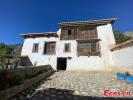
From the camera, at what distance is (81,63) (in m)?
20.0

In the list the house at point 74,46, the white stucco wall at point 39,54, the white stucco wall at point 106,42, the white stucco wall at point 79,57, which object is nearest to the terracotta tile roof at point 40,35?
the house at point 74,46

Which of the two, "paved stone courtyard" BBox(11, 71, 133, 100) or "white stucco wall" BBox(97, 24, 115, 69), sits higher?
"white stucco wall" BBox(97, 24, 115, 69)

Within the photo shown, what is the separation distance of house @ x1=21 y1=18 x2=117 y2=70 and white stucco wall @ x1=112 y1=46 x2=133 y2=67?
1712 mm

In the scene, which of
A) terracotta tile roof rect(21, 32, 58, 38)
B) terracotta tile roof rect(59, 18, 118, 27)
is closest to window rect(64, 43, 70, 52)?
terracotta tile roof rect(21, 32, 58, 38)

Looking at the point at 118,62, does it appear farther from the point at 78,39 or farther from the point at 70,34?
the point at 70,34

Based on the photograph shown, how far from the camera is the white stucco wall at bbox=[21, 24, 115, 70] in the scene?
19.4m

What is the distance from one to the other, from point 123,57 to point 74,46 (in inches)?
354

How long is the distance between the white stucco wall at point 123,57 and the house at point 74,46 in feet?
5.62

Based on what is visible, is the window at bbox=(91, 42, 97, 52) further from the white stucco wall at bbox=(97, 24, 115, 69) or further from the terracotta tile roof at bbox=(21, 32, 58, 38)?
the terracotta tile roof at bbox=(21, 32, 58, 38)

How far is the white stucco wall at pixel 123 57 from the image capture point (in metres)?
13.0

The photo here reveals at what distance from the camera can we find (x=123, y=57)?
14812mm

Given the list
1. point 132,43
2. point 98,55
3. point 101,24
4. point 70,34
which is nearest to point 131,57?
→ point 132,43

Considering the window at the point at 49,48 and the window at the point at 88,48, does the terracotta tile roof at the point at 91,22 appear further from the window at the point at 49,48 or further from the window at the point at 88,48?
the window at the point at 49,48

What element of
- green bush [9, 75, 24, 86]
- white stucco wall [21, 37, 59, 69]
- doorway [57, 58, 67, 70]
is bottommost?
green bush [9, 75, 24, 86]
